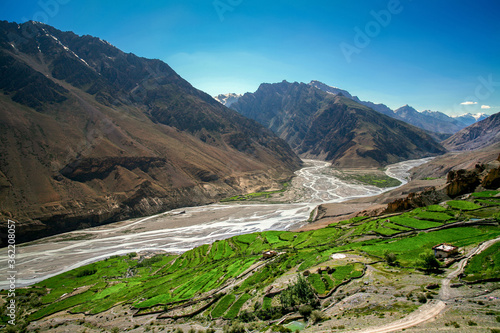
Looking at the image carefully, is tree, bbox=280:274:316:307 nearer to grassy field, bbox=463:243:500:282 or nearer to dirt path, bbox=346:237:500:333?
dirt path, bbox=346:237:500:333

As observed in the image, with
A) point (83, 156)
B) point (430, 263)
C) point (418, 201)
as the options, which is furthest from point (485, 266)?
point (83, 156)

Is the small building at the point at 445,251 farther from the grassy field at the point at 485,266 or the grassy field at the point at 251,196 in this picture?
the grassy field at the point at 251,196

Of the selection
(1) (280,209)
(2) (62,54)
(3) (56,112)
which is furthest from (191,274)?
(2) (62,54)

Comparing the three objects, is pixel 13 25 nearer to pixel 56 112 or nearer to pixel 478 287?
pixel 56 112

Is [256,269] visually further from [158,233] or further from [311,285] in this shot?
[158,233]

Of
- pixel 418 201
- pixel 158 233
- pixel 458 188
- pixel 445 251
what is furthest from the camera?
pixel 158 233

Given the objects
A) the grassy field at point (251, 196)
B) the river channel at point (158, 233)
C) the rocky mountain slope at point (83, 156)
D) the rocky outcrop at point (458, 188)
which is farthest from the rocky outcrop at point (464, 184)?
the rocky mountain slope at point (83, 156)
